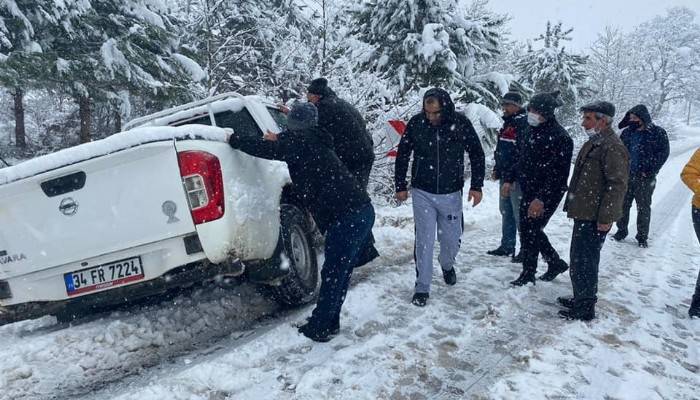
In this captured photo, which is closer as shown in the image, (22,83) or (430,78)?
(22,83)

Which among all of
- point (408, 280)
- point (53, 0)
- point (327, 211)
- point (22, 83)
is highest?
point (53, 0)

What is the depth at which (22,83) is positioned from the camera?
8672 mm

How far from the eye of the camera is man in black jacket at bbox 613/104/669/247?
652 cm

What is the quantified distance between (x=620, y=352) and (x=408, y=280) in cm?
200

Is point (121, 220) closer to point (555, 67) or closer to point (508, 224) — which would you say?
point (508, 224)

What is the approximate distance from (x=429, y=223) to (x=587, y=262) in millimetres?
1338

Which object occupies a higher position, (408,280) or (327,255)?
(327,255)

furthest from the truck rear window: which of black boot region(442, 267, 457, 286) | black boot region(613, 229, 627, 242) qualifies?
black boot region(613, 229, 627, 242)

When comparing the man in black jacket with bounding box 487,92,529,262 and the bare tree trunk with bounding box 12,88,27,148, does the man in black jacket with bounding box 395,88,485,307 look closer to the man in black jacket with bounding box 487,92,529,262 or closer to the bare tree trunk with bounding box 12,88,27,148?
the man in black jacket with bounding box 487,92,529,262

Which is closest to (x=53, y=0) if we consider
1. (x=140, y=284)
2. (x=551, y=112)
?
(x=140, y=284)

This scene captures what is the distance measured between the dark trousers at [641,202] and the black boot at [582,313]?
357 centimetres

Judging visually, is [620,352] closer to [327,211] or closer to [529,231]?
[529,231]

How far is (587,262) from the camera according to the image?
149 inches

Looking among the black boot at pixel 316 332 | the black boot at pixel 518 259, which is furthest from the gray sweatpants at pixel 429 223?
the black boot at pixel 518 259
